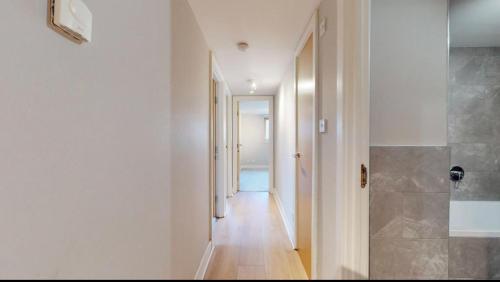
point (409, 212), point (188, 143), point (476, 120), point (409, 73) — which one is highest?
point (409, 73)

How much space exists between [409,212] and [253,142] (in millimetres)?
7936

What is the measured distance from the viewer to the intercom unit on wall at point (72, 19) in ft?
1.64

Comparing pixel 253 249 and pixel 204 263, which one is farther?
pixel 253 249

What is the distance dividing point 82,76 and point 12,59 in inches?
7.1

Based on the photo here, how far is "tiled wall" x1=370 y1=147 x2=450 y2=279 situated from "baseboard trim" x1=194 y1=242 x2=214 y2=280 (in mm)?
1289

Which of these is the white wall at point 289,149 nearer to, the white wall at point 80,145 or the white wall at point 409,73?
the white wall at point 409,73

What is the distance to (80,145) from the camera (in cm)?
59

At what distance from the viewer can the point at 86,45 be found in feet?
2.02

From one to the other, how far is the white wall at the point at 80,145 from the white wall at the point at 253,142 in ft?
26.5

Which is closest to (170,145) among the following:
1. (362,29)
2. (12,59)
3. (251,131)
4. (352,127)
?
(12,59)

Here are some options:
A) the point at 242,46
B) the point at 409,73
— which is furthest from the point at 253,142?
the point at 409,73

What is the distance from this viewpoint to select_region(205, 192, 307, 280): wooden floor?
1969 millimetres

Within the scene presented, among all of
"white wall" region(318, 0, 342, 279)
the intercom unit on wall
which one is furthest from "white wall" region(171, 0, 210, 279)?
"white wall" region(318, 0, 342, 279)

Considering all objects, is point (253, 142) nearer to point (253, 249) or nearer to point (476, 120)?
point (253, 249)
